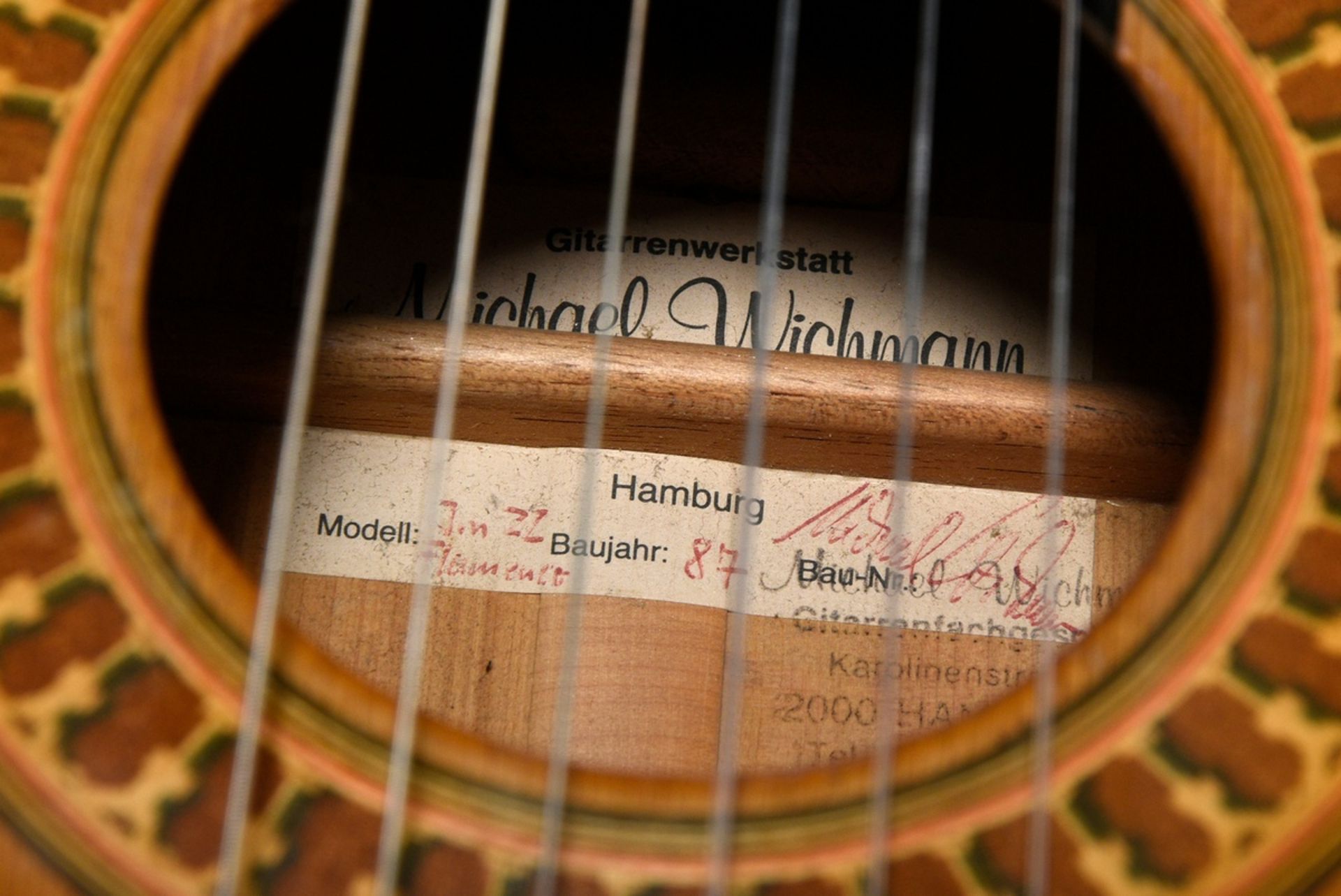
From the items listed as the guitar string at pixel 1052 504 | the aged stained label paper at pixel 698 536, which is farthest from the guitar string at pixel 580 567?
the guitar string at pixel 1052 504

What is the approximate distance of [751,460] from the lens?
44 cm

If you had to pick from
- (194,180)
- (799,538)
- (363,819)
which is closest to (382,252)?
(194,180)

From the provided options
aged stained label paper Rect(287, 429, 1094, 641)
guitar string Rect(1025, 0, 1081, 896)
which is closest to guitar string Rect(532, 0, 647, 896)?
aged stained label paper Rect(287, 429, 1094, 641)

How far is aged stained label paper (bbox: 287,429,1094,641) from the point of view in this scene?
63cm

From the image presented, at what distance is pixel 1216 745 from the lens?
0.39 meters

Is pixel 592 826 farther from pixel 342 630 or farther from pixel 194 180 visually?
pixel 194 180

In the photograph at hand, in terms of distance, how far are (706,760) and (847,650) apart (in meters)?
0.08

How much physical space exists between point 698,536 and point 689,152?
19 centimetres

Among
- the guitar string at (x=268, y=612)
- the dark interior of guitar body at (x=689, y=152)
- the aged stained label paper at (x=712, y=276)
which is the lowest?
the guitar string at (x=268, y=612)

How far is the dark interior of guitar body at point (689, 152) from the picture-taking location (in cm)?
66
